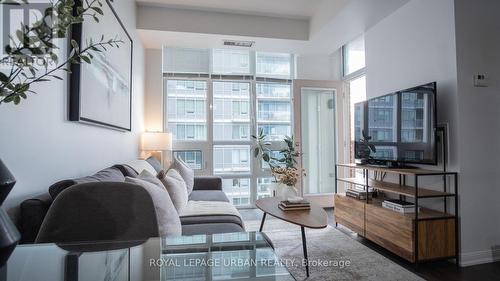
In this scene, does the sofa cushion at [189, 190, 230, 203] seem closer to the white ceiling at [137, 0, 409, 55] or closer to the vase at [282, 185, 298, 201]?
the vase at [282, 185, 298, 201]

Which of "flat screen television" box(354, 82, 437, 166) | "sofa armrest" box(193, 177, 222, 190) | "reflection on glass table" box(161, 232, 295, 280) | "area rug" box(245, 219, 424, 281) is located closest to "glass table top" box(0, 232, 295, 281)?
"reflection on glass table" box(161, 232, 295, 280)

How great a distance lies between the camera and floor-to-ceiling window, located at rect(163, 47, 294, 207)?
444 centimetres

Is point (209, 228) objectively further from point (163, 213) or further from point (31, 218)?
point (31, 218)

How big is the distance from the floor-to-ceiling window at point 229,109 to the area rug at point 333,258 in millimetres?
1501

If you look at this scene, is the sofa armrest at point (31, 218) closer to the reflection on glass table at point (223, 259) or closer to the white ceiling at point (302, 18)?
the reflection on glass table at point (223, 259)

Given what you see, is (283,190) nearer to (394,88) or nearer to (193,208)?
(193,208)

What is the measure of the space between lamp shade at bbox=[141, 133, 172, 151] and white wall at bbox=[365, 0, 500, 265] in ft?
10.6

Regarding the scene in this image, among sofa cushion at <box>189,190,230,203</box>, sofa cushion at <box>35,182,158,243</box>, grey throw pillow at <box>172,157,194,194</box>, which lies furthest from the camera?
grey throw pillow at <box>172,157,194,194</box>

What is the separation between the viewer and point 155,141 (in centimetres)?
377

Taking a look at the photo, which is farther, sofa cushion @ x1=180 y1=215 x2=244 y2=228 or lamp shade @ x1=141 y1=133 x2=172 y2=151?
lamp shade @ x1=141 y1=133 x2=172 y2=151

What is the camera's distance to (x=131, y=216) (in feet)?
4.07

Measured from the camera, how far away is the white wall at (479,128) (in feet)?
7.86

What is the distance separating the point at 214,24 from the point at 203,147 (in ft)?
6.14

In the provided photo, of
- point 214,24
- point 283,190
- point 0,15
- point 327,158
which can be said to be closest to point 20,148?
point 0,15
